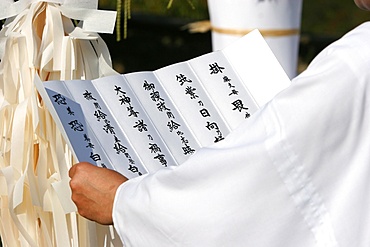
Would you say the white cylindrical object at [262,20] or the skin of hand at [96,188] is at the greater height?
the white cylindrical object at [262,20]

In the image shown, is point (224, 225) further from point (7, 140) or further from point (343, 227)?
point (7, 140)

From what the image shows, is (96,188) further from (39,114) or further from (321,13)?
(321,13)

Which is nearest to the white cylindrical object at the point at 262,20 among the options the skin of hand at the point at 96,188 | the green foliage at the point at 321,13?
the skin of hand at the point at 96,188

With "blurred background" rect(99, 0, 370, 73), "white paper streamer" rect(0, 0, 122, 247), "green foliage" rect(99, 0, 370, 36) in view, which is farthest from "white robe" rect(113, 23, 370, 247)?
"green foliage" rect(99, 0, 370, 36)

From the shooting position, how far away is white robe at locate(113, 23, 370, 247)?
1.04m

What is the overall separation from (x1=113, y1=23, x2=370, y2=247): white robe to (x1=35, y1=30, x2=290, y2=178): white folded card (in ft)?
0.58

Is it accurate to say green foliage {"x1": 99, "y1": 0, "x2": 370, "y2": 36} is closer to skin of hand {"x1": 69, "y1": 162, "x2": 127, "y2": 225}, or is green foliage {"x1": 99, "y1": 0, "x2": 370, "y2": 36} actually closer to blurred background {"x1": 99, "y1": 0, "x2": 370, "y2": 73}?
blurred background {"x1": 99, "y1": 0, "x2": 370, "y2": 73}

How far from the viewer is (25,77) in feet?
4.41

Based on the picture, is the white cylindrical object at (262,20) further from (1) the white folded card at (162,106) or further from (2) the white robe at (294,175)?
(2) the white robe at (294,175)

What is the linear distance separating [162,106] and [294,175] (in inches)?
12.9

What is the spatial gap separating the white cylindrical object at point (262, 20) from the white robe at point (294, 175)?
40.5 inches

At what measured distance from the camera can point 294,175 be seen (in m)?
1.05

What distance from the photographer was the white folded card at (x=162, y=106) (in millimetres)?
1210

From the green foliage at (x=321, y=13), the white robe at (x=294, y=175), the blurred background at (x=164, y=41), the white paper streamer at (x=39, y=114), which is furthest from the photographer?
the green foliage at (x=321, y=13)
